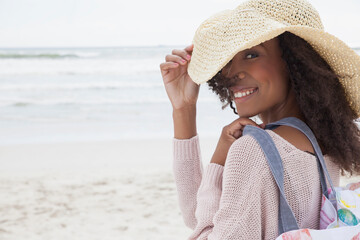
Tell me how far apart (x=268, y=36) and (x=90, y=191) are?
3.84 m

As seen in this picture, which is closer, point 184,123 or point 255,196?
point 255,196

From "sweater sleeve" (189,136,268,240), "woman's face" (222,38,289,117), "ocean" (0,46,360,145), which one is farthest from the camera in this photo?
"ocean" (0,46,360,145)

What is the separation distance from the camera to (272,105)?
1.33m

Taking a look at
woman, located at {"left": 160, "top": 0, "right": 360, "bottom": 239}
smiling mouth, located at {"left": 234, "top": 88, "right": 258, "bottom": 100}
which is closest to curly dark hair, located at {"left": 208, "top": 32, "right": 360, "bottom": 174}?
woman, located at {"left": 160, "top": 0, "right": 360, "bottom": 239}

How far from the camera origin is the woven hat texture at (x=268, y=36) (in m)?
1.17

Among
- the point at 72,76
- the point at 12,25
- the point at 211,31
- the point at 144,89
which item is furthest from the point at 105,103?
the point at 12,25

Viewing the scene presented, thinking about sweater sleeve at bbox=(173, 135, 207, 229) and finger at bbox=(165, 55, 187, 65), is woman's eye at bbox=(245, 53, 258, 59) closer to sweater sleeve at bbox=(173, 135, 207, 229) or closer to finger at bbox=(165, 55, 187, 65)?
finger at bbox=(165, 55, 187, 65)

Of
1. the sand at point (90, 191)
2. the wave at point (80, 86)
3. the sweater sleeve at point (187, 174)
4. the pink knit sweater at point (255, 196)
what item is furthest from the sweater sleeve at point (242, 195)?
the wave at point (80, 86)

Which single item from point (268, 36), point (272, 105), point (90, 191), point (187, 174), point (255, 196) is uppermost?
point (268, 36)

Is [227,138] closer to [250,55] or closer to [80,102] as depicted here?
[250,55]

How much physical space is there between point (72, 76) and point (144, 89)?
396 centimetres

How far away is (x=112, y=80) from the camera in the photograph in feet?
44.2

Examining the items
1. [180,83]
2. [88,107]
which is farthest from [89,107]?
[180,83]

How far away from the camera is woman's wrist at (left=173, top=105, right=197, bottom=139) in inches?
62.8
